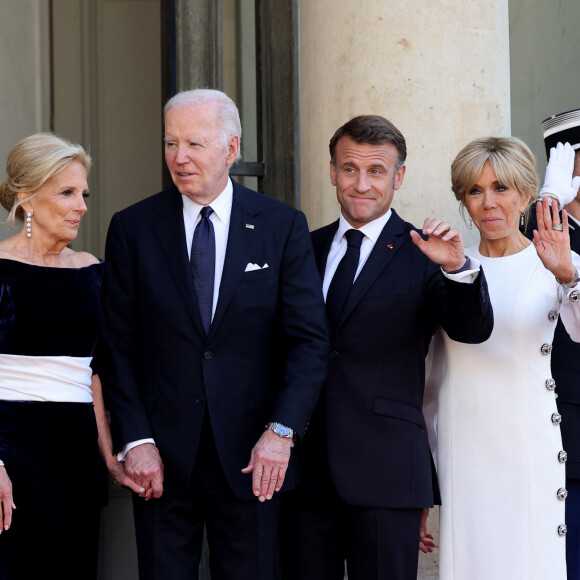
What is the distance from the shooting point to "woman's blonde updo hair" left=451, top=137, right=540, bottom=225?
9.84 feet

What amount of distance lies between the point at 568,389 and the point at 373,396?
666 millimetres

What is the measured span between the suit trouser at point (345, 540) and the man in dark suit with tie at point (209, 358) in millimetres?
145

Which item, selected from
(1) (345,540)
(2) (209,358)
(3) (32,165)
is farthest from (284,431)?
(3) (32,165)

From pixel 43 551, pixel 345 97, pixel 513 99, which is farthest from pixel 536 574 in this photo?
pixel 513 99

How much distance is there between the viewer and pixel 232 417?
2.80 m

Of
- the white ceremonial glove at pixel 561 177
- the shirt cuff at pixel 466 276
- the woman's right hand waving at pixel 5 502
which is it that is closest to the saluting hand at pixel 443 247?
the shirt cuff at pixel 466 276

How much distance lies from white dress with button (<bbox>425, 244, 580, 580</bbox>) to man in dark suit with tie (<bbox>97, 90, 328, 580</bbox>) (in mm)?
500

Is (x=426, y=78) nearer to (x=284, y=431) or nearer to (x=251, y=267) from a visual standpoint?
(x=251, y=267)

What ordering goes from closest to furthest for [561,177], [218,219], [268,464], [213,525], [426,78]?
[268,464] < [213,525] < [218,219] < [561,177] < [426,78]

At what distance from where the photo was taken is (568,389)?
312 cm

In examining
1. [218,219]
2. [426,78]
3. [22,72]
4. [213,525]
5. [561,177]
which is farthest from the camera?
[22,72]

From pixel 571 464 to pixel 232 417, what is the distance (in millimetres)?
1105

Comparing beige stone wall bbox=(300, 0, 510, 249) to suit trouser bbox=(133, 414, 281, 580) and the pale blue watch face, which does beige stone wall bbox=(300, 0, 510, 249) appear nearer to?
the pale blue watch face

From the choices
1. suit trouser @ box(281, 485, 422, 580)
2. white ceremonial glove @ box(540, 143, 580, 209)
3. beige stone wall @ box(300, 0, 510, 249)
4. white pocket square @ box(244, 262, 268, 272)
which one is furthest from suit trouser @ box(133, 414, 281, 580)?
beige stone wall @ box(300, 0, 510, 249)
